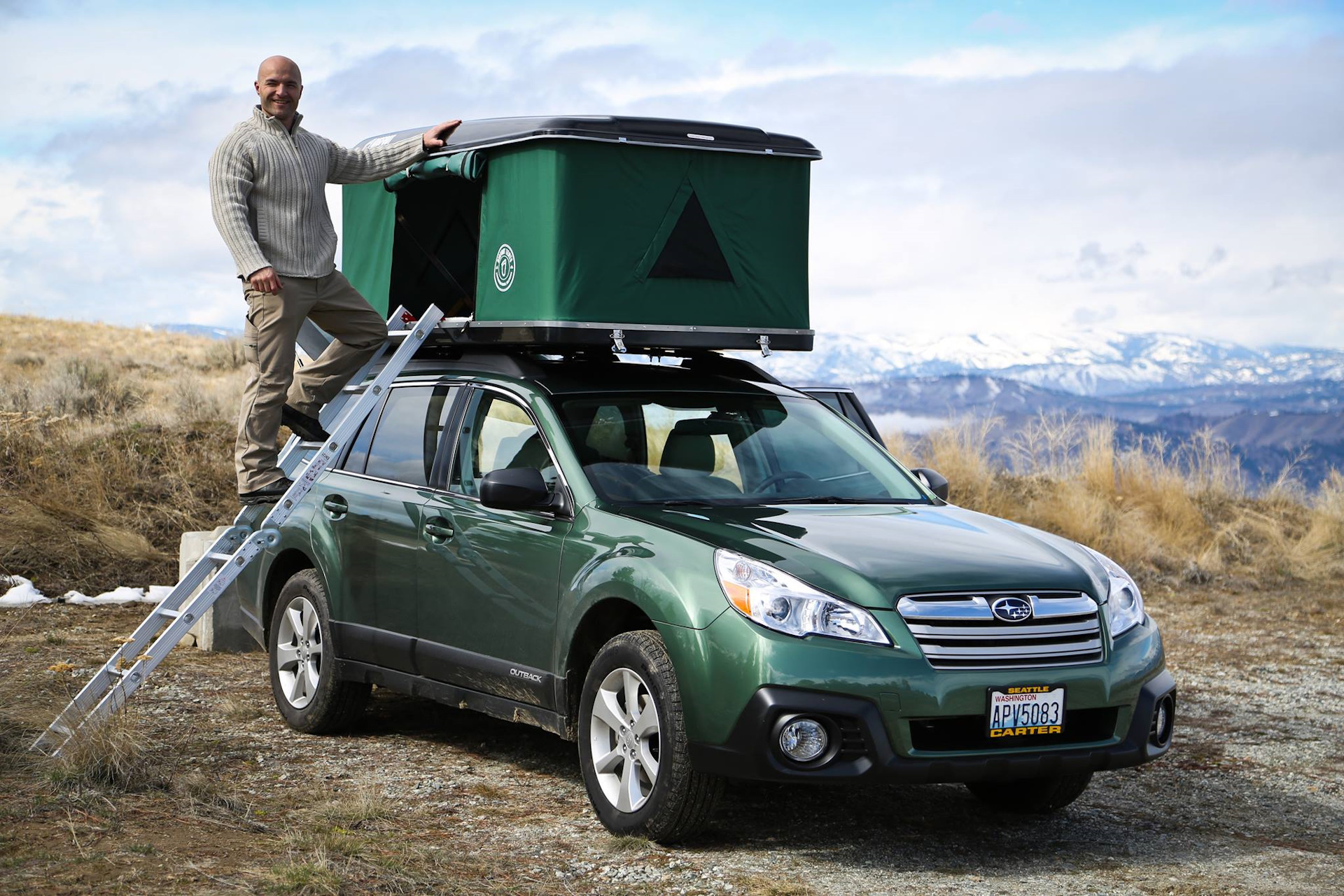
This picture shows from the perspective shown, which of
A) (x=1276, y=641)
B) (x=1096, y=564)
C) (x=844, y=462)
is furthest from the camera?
(x=1276, y=641)

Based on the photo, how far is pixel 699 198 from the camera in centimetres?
714

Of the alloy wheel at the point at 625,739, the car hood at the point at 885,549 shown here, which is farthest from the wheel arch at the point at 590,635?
the car hood at the point at 885,549

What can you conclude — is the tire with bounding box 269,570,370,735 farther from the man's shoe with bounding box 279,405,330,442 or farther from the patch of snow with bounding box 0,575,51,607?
the patch of snow with bounding box 0,575,51,607

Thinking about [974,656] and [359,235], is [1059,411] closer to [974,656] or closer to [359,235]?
[359,235]

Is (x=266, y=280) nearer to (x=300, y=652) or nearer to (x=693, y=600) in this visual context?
(x=300, y=652)

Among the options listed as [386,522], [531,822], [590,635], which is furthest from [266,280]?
[531,822]

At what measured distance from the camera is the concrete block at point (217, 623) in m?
10.1

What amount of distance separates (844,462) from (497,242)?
2.03 metres

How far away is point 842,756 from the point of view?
5094 mm

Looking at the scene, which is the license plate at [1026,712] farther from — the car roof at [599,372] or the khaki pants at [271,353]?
the khaki pants at [271,353]

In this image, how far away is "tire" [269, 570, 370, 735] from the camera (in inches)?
289

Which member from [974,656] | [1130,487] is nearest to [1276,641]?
[1130,487]

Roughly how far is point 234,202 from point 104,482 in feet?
24.1

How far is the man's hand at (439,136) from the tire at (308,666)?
2.29 m
